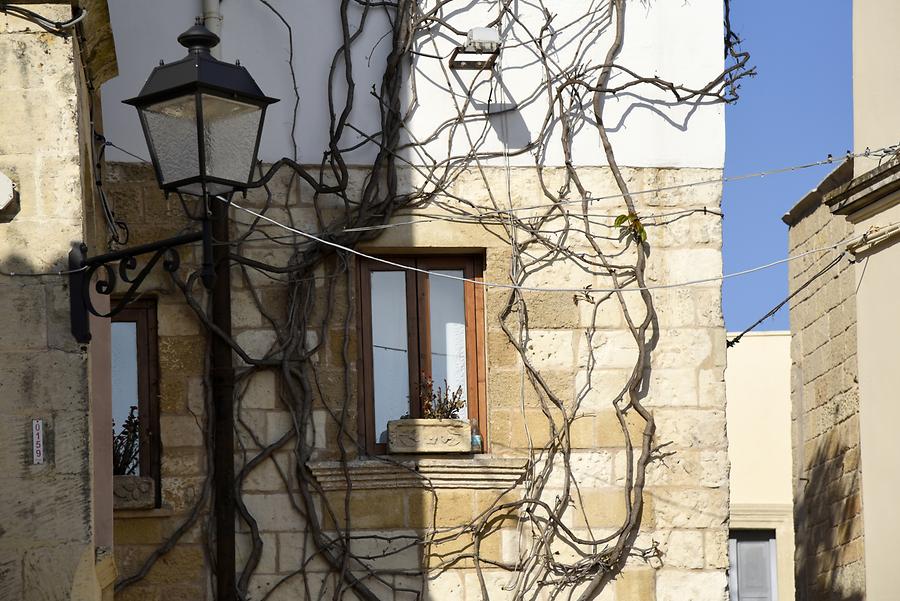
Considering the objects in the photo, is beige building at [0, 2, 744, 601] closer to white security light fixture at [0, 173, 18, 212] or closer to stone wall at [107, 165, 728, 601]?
stone wall at [107, 165, 728, 601]

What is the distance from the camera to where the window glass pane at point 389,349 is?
6.93 metres

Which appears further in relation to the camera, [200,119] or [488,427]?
[488,427]

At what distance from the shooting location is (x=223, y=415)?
259 inches

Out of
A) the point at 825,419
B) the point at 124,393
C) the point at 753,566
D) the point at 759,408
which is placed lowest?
the point at 753,566

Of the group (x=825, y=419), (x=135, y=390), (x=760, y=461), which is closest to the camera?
(x=135, y=390)

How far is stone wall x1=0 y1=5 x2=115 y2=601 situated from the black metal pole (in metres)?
1.35

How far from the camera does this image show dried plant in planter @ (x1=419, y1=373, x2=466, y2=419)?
6.86 m

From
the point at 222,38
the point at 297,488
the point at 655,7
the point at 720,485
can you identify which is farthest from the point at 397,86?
the point at 720,485

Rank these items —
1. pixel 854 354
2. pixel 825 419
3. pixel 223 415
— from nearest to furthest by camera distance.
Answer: pixel 223 415
pixel 854 354
pixel 825 419

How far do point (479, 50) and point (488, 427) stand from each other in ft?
5.86

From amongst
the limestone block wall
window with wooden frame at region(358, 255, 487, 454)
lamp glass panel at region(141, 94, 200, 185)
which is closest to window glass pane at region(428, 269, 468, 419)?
window with wooden frame at region(358, 255, 487, 454)

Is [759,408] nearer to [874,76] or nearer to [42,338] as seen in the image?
[874,76]

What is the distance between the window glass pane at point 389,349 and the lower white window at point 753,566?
827 centimetres

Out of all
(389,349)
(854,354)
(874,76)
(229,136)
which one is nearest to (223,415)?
(389,349)
